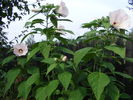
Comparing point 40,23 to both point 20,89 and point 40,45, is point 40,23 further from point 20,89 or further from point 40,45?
point 20,89

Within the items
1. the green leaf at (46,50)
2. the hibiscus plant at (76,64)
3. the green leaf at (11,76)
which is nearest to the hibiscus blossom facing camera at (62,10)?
the hibiscus plant at (76,64)

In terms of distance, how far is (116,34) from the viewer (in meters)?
3.11

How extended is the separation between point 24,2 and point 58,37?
2.75m

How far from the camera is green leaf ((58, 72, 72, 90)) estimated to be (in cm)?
308

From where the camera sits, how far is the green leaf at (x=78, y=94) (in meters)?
3.17

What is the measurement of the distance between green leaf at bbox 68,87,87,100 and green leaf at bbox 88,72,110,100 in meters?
0.20

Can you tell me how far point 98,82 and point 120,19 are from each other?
57 centimetres

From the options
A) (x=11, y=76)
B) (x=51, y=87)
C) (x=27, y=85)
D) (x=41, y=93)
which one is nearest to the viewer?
(x=51, y=87)

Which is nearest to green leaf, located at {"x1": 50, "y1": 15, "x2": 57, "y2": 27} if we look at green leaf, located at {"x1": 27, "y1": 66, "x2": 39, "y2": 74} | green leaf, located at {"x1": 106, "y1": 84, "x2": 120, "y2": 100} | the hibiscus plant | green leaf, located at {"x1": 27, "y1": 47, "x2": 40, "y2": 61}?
the hibiscus plant

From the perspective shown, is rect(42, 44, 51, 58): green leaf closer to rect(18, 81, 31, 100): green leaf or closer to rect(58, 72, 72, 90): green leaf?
rect(58, 72, 72, 90): green leaf

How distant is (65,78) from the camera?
3.14 metres

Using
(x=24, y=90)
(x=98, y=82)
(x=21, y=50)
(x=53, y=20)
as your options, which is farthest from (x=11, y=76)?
(x=98, y=82)

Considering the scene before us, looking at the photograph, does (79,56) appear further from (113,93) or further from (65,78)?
(113,93)

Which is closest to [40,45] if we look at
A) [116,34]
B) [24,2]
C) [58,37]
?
[58,37]
